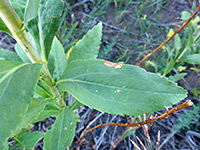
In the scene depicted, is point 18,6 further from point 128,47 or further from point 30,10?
point 128,47

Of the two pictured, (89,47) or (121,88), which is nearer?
(121,88)

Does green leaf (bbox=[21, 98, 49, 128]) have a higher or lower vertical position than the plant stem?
lower

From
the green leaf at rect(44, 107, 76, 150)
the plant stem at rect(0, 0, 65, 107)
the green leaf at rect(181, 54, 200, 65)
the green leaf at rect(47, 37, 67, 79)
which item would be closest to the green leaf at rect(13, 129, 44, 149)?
the green leaf at rect(44, 107, 76, 150)

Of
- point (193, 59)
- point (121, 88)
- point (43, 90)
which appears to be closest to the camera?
point (121, 88)

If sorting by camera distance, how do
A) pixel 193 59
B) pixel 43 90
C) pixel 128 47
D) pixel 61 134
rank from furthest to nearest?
pixel 128 47, pixel 193 59, pixel 43 90, pixel 61 134

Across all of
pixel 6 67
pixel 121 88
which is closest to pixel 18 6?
pixel 6 67

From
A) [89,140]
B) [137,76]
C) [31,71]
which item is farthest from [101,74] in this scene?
[89,140]

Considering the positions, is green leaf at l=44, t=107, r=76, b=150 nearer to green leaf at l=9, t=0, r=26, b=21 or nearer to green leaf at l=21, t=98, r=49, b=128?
→ green leaf at l=21, t=98, r=49, b=128

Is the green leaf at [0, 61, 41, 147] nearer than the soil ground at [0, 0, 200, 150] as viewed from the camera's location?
Yes
